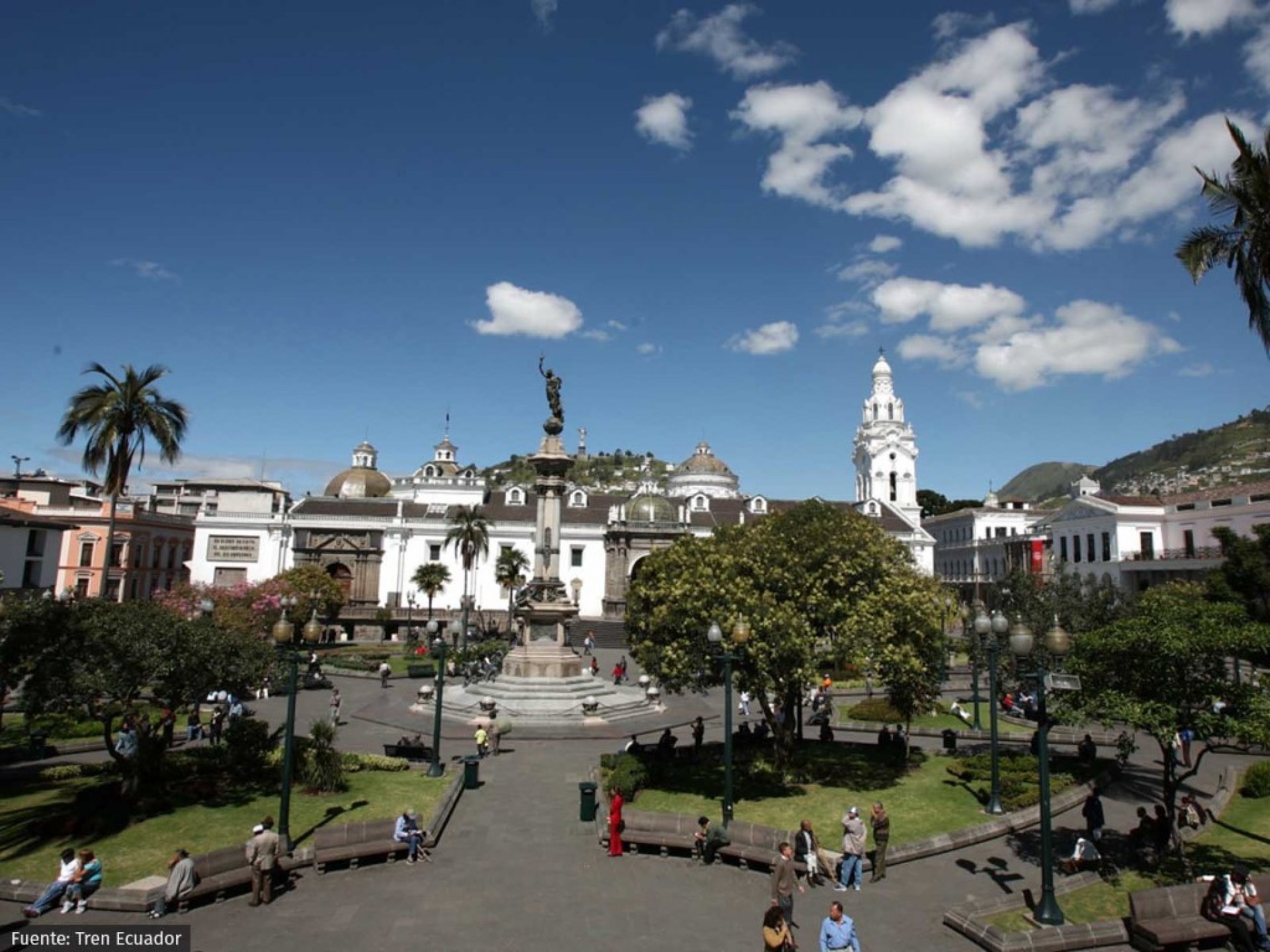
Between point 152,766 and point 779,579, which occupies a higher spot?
point 779,579

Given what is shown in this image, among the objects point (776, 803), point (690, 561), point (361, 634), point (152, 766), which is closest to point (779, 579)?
point (690, 561)

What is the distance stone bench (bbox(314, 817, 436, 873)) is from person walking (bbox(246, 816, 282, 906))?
137cm

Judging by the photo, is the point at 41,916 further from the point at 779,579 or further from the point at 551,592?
the point at 551,592

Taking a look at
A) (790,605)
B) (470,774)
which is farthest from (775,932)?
(470,774)

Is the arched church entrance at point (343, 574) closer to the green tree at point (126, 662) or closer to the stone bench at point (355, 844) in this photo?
the green tree at point (126, 662)

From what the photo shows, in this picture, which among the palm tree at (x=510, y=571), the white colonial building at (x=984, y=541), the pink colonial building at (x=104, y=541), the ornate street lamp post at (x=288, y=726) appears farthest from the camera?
the white colonial building at (x=984, y=541)

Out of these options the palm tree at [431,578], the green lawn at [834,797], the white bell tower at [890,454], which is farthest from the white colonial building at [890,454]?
the green lawn at [834,797]

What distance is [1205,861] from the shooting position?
13.9 meters

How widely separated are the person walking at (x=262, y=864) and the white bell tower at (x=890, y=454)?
70788 millimetres

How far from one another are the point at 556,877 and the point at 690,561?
9.06m

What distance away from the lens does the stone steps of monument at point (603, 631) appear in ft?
196

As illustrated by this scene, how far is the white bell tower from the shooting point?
254 feet

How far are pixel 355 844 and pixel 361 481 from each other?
69.6 meters

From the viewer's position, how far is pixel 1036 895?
41.8 feet
